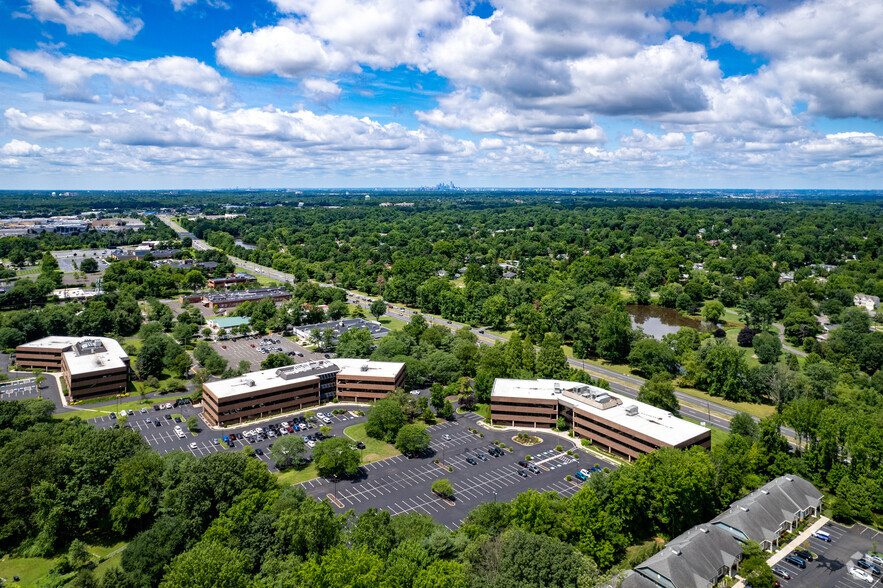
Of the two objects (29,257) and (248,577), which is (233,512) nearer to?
(248,577)

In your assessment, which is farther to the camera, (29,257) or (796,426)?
(29,257)

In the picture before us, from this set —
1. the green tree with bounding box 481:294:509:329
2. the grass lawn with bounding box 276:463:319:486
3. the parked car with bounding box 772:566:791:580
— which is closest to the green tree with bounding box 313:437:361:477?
the grass lawn with bounding box 276:463:319:486

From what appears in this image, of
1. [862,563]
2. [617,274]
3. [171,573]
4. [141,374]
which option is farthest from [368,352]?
[617,274]

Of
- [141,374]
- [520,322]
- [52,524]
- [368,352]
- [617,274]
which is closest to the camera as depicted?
[52,524]

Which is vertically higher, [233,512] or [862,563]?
[233,512]

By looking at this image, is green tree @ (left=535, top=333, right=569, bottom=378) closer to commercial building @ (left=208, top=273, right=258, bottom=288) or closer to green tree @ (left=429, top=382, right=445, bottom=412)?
green tree @ (left=429, top=382, right=445, bottom=412)

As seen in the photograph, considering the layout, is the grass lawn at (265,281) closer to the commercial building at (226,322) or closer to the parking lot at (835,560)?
the commercial building at (226,322)

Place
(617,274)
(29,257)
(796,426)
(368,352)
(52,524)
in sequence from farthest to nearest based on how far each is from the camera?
(29,257) → (617,274) → (368,352) → (796,426) → (52,524)
